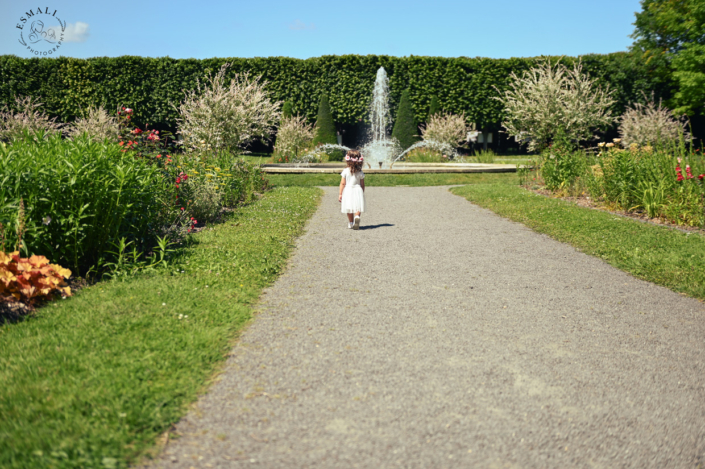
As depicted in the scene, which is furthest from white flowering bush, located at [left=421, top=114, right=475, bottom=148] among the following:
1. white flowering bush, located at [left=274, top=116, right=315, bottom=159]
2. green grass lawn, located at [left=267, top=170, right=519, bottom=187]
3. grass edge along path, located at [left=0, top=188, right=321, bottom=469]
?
grass edge along path, located at [left=0, top=188, right=321, bottom=469]

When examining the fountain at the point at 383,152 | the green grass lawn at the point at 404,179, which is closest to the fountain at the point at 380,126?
the fountain at the point at 383,152

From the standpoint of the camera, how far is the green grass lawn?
55.8 feet

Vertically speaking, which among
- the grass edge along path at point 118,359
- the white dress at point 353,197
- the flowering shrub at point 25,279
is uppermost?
the white dress at point 353,197

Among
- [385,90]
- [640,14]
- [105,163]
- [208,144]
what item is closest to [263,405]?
[105,163]

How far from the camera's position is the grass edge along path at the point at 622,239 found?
19.7ft

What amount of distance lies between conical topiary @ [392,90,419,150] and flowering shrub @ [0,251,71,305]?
898 inches

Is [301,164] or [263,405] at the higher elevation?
[301,164]

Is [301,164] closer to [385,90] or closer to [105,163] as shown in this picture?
[385,90]

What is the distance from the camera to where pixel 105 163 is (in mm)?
5797

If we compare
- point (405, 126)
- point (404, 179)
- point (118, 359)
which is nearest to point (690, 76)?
point (405, 126)

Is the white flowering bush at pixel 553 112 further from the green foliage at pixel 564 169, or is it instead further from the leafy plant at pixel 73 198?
the leafy plant at pixel 73 198

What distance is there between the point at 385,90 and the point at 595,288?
2360 centimetres

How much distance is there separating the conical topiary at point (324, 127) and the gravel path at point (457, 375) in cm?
2008

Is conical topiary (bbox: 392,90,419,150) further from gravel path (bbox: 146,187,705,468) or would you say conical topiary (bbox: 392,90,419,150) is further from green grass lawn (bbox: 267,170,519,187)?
gravel path (bbox: 146,187,705,468)
